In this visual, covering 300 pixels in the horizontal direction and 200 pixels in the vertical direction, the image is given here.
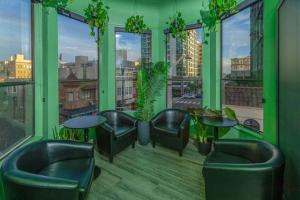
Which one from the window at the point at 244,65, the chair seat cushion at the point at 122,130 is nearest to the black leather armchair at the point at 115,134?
the chair seat cushion at the point at 122,130

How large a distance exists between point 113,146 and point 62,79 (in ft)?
5.51

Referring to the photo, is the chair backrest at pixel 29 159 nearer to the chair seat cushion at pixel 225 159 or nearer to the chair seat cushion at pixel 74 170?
the chair seat cushion at pixel 74 170

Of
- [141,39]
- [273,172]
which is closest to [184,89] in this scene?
[141,39]

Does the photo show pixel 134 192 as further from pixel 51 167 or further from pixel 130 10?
pixel 130 10

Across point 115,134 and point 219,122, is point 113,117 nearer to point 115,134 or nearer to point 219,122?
point 115,134

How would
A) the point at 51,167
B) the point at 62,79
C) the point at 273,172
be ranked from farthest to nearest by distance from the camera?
the point at 62,79 → the point at 51,167 → the point at 273,172

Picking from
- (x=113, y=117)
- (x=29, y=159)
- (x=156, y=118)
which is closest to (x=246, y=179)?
(x=29, y=159)

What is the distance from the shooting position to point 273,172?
1817mm

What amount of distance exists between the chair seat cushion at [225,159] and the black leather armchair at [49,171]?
148 cm

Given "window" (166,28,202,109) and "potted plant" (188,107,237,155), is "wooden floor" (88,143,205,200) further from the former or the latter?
"window" (166,28,202,109)

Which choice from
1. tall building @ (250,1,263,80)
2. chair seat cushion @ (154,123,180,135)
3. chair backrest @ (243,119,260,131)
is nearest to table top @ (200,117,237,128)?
chair backrest @ (243,119,260,131)

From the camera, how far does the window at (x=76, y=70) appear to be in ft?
12.6

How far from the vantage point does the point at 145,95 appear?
4.38m

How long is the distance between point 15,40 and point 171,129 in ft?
9.37
